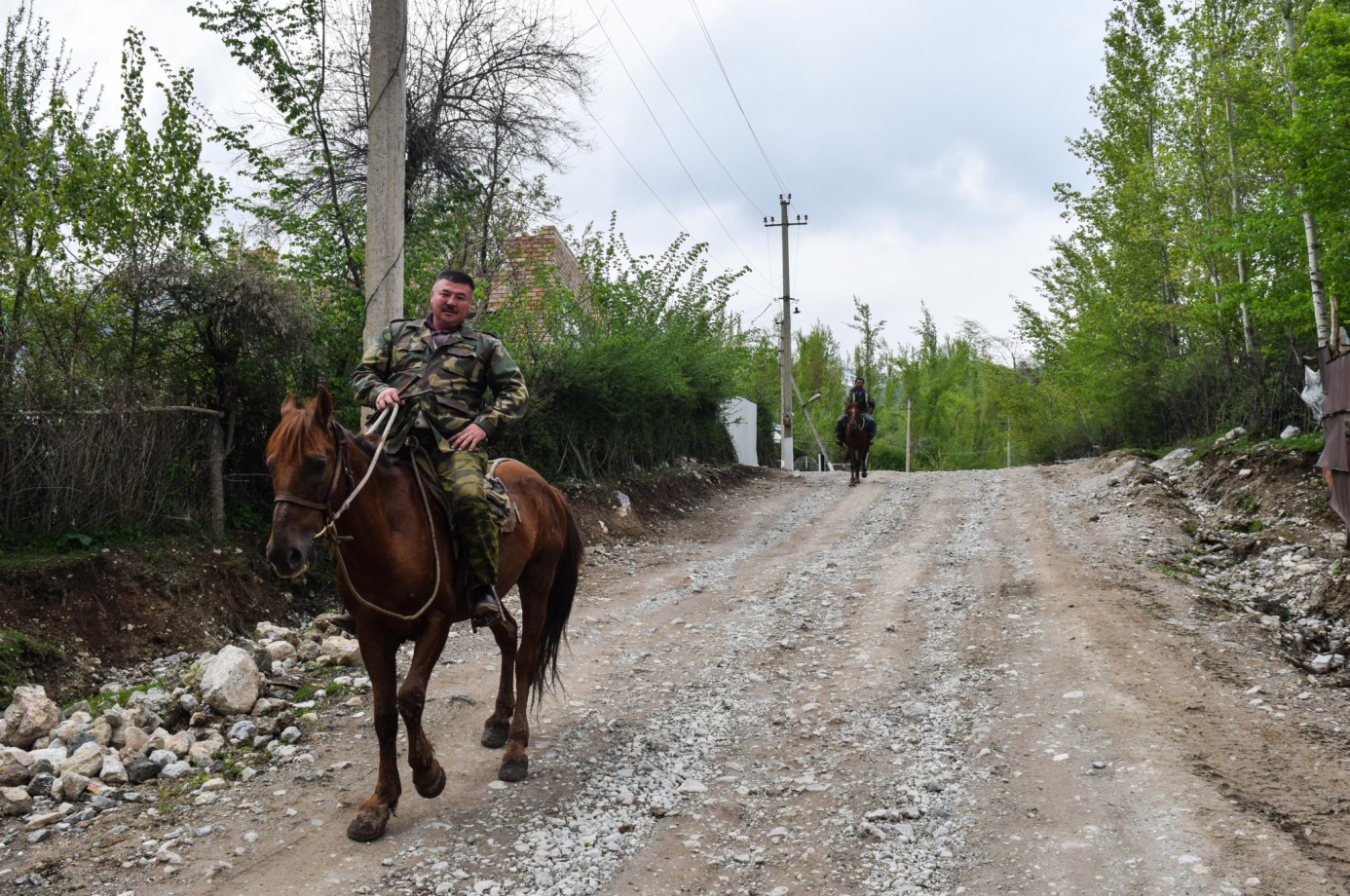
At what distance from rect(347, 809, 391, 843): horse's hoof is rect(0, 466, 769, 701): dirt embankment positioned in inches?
129

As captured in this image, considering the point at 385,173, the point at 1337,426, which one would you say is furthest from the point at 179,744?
the point at 1337,426

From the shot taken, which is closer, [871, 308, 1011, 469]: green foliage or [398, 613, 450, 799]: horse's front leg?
[398, 613, 450, 799]: horse's front leg

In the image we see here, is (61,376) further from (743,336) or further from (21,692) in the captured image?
(743,336)

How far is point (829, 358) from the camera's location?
48.8 metres

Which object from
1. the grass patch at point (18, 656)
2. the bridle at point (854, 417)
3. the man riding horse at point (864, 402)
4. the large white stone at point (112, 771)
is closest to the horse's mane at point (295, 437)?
the large white stone at point (112, 771)

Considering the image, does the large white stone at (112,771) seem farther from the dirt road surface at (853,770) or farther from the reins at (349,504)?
the reins at (349,504)

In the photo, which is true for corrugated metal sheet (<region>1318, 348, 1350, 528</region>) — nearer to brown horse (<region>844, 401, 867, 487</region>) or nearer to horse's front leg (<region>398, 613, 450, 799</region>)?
horse's front leg (<region>398, 613, 450, 799</region>)

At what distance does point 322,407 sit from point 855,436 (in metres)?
17.1

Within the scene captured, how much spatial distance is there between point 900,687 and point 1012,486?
12.3m

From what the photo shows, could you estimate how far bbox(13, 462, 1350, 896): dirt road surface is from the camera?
381cm

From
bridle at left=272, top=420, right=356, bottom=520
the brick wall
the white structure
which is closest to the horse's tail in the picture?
bridle at left=272, top=420, right=356, bottom=520

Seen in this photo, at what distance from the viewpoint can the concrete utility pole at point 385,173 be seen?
7617 millimetres

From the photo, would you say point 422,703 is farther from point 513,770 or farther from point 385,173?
point 385,173

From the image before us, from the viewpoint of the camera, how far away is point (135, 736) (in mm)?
5129
